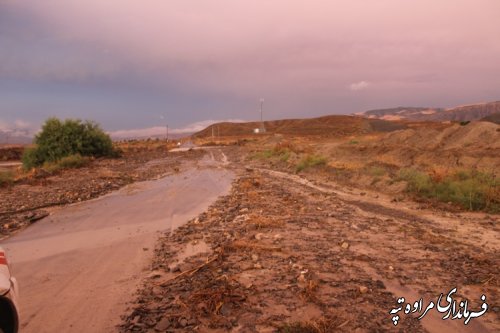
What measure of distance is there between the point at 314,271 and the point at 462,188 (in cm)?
748

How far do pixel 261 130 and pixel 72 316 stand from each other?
95.2m

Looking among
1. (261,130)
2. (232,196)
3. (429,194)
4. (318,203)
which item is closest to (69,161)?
(232,196)

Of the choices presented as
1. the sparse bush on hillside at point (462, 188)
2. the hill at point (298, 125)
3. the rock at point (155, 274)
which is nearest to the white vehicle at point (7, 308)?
the rock at point (155, 274)

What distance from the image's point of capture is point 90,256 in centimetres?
722

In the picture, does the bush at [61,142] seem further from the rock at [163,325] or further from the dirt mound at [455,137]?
the rock at [163,325]

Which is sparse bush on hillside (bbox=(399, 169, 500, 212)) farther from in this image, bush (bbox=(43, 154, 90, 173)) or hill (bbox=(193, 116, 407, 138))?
hill (bbox=(193, 116, 407, 138))

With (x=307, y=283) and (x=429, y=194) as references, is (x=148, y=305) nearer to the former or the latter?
(x=307, y=283)

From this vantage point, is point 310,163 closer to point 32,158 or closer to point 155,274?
point 155,274

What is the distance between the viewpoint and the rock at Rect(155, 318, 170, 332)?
13.9 ft

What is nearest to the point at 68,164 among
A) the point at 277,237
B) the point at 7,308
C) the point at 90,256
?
the point at 90,256

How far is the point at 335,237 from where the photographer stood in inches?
300

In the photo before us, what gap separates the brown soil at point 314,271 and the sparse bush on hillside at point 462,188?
0.87 meters

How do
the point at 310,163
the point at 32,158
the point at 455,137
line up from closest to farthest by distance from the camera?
the point at 310,163, the point at 455,137, the point at 32,158

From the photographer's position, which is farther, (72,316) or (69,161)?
(69,161)
